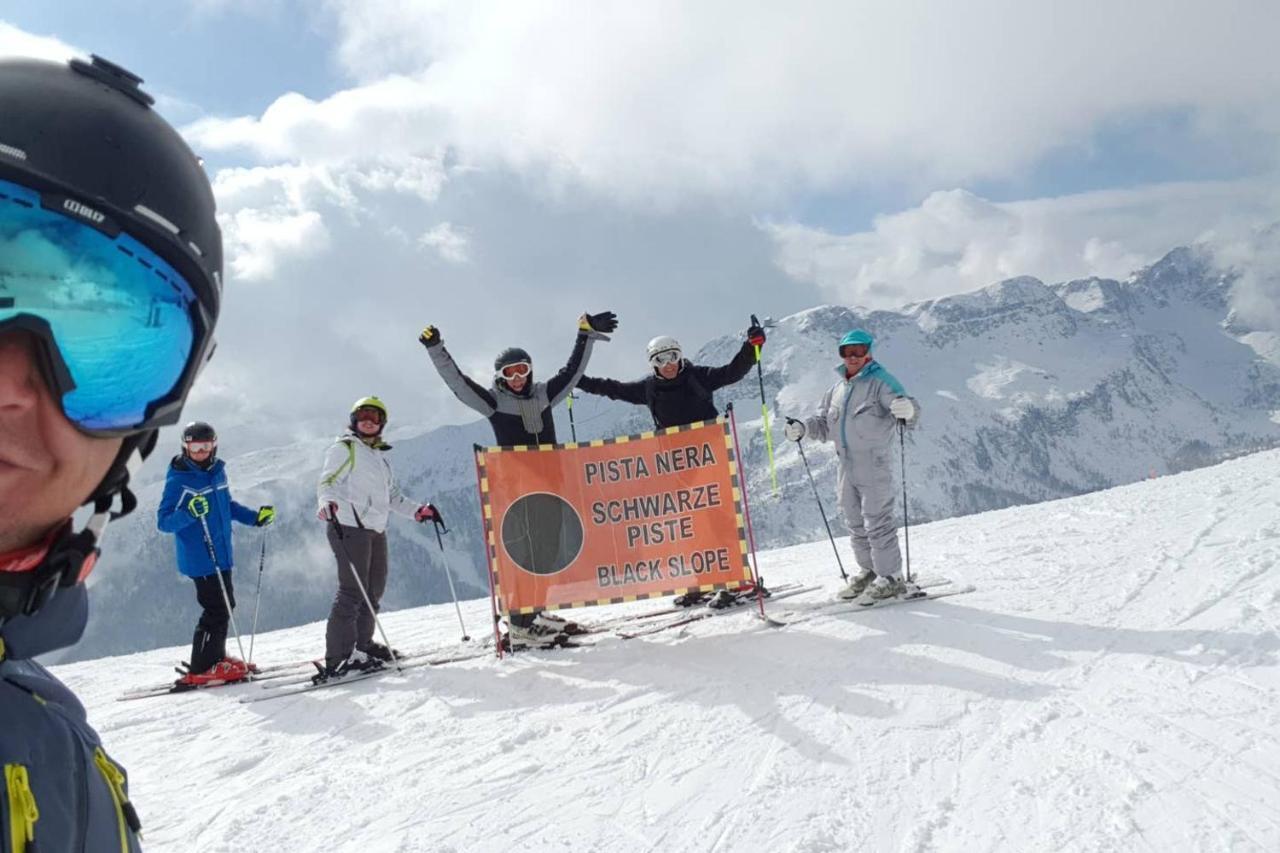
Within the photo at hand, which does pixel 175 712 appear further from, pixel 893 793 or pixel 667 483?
pixel 893 793

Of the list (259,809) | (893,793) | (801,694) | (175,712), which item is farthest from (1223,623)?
(175,712)

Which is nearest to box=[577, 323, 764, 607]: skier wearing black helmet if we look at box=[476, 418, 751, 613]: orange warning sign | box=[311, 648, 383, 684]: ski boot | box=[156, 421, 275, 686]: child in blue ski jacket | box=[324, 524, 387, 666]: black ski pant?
box=[476, 418, 751, 613]: orange warning sign

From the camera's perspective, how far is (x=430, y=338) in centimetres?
730

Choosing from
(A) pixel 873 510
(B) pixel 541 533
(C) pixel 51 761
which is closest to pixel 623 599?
(B) pixel 541 533

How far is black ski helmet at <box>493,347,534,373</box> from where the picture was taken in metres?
7.35

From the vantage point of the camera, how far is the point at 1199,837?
8.97ft

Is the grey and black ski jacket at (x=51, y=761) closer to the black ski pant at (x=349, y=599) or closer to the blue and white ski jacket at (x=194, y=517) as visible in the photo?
the black ski pant at (x=349, y=599)

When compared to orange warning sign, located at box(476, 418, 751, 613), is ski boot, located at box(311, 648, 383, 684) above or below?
below

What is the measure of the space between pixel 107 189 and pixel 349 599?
5.99 m

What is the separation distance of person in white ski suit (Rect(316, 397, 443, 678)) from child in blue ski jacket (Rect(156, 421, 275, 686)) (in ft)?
4.53

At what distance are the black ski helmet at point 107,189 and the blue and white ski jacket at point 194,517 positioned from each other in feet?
23.1

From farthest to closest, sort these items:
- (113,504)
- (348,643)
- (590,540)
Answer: (590,540)
(348,643)
(113,504)

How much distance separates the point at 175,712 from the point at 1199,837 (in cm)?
678

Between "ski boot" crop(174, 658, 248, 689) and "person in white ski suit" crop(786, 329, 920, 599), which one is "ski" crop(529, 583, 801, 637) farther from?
"ski boot" crop(174, 658, 248, 689)
